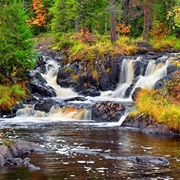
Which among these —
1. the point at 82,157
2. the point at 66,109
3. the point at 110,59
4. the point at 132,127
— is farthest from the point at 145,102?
the point at 110,59

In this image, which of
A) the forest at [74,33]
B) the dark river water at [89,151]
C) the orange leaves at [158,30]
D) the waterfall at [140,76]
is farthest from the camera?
the orange leaves at [158,30]

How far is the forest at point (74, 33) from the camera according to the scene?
2987cm

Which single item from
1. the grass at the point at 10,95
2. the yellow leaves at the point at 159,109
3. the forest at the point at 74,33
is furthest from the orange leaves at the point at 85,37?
the yellow leaves at the point at 159,109

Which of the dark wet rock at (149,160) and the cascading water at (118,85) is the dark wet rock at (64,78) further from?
the dark wet rock at (149,160)

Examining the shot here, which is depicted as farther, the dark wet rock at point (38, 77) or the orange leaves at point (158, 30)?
the orange leaves at point (158, 30)

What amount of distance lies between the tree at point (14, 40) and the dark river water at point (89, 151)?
621cm

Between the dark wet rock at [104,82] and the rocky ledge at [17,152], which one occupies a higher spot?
the dark wet rock at [104,82]

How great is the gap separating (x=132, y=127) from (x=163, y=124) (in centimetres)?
208

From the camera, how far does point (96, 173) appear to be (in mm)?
13609

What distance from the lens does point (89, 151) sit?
16.9 meters

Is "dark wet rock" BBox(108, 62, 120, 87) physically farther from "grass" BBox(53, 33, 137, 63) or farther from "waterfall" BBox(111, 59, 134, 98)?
"grass" BBox(53, 33, 137, 63)

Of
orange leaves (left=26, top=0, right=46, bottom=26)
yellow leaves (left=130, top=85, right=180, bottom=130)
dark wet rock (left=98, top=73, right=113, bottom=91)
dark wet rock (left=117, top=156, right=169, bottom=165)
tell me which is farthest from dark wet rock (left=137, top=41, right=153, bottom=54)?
dark wet rock (left=117, top=156, right=169, bottom=165)

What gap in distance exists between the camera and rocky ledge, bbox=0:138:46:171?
14453mm

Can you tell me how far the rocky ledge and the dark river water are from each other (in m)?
0.30
